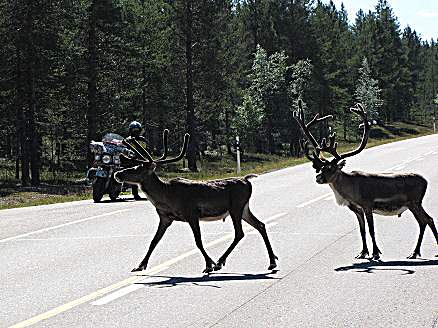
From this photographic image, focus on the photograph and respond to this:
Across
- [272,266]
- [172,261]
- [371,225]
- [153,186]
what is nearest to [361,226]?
[371,225]

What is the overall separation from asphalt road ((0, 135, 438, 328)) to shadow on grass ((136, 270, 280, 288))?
0.01m

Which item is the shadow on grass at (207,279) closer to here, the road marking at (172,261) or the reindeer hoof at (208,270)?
the reindeer hoof at (208,270)

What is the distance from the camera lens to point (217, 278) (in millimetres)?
8602

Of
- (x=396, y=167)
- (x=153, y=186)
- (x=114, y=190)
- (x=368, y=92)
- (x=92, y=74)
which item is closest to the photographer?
(x=153, y=186)

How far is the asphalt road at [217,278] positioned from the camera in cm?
685

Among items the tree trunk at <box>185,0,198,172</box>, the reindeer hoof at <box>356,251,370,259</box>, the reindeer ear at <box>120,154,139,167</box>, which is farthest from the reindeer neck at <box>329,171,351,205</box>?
the tree trunk at <box>185,0,198,172</box>

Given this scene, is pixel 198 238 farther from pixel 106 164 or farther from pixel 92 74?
pixel 92 74

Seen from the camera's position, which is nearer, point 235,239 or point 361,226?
point 235,239

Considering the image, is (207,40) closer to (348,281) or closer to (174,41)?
(174,41)

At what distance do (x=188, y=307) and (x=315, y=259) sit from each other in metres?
3.05

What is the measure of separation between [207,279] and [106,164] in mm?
11005

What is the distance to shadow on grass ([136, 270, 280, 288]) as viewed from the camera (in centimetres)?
831

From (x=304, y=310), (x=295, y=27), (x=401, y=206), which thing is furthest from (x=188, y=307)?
(x=295, y=27)

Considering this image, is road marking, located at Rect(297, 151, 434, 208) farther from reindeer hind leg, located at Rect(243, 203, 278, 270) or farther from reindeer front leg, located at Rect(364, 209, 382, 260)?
reindeer hind leg, located at Rect(243, 203, 278, 270)
